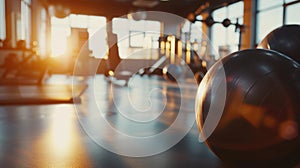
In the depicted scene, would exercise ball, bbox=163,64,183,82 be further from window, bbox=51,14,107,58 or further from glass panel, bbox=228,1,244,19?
window, bbox=51,14,107,58

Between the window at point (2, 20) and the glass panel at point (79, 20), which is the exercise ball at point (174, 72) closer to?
the window at point (2, 20)

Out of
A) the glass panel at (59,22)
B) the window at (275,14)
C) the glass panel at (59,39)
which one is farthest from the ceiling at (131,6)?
the window at (275,14)

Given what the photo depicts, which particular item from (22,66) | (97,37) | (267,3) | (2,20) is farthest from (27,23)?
(267,3)

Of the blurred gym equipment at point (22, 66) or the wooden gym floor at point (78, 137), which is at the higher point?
the blurred gym equipment at point (22, 66)

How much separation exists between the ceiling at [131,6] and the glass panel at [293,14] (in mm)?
2683

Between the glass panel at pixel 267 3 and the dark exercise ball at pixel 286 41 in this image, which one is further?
the glass panel at pixel 267 3

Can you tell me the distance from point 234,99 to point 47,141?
972mm

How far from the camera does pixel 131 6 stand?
1026cm

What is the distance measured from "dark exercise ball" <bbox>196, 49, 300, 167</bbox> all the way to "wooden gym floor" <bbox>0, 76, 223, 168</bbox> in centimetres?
17

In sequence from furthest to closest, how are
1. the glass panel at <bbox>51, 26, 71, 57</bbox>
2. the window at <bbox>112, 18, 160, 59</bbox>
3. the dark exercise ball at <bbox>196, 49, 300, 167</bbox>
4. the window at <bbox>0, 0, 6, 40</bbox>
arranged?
1. the glass panel at <bbox>51, 26, 71, 57</bbox>
2. the window at <bbox>112, 18, 160, 59</bbox>
3. the window at <bbox>0, 0, 6, 40</bbox>
4. the dark exercise ball at <bbox>196, 49, 300, 167</bbox>

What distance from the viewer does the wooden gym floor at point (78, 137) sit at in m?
1.08

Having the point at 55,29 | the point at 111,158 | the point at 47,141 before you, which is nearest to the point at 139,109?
the point at 47,141

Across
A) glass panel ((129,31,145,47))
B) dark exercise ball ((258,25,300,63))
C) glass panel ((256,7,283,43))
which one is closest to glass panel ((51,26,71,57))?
glass panel ((129,31,145,47))

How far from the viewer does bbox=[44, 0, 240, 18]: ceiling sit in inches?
368
